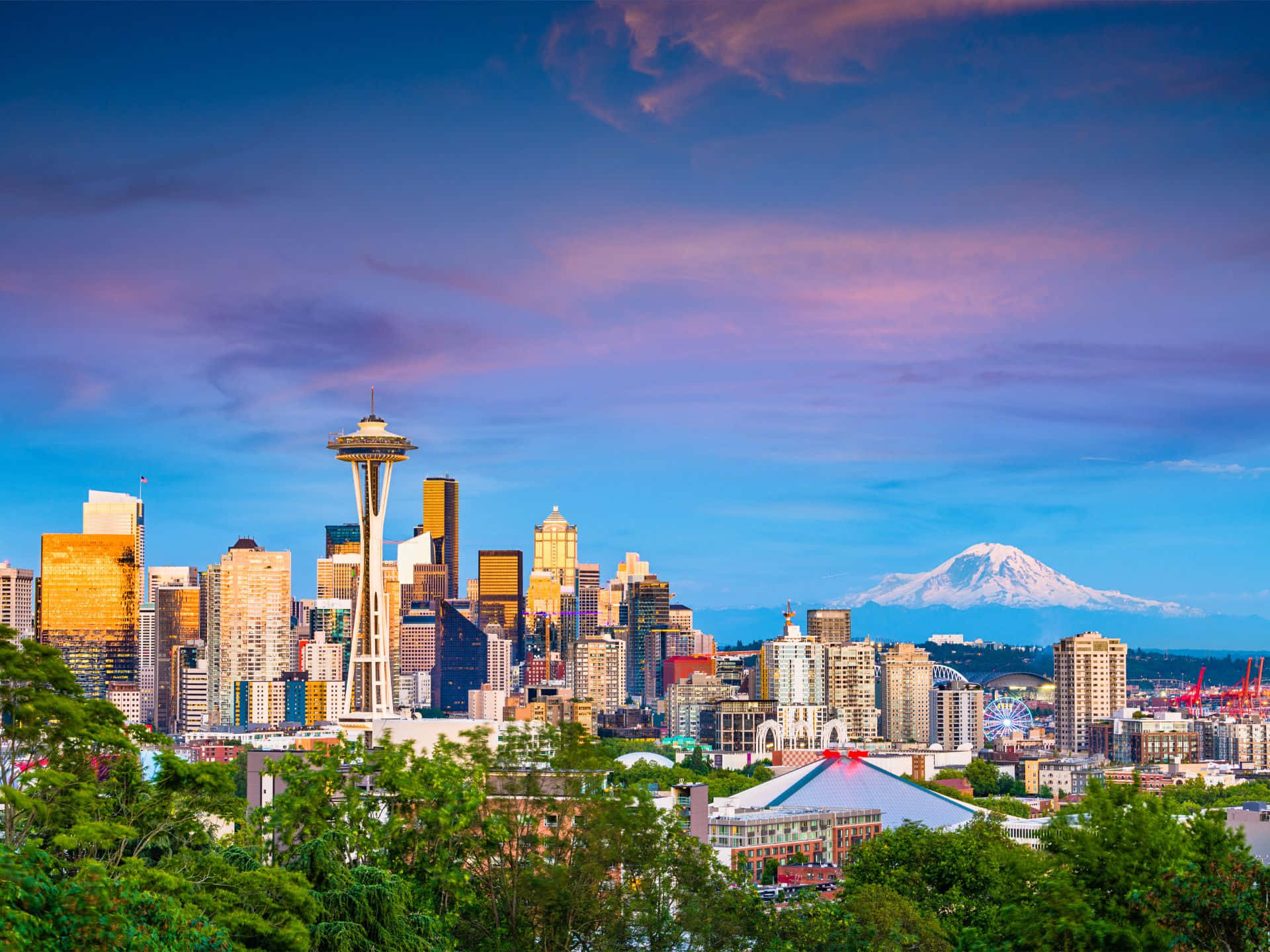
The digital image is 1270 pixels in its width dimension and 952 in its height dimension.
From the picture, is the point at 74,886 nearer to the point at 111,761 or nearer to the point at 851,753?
the point at 111,761

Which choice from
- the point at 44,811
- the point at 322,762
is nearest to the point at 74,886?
the point at 44,811

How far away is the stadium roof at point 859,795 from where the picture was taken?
109562mm

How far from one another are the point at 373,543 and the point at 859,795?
36715 millimetres

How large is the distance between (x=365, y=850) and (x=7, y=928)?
16.1 meters

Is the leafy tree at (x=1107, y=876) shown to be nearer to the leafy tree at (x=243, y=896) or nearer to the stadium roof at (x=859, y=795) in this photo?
the leafy tree at (x=243, y=896)

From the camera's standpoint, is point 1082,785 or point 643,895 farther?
point 1082,785

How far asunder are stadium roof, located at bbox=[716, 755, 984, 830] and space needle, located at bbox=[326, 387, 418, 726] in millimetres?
26680

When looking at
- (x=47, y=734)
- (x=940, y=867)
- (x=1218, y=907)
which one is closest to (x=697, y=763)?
(x=940, y=867)

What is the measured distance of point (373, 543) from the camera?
122 meters

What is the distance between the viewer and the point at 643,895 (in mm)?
37000

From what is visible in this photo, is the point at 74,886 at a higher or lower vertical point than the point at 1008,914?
higher

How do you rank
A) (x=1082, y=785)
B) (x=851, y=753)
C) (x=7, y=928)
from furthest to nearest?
(x=1082, y=785) → (x=851, y=753) → (x=7, y=928)

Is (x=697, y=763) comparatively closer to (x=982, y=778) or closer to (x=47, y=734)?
(x=982, y=778)

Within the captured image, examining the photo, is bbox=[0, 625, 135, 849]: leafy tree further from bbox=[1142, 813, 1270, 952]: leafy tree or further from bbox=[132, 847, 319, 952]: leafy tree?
bbox=[1142, 813, 1270, 952]: leafy tree
